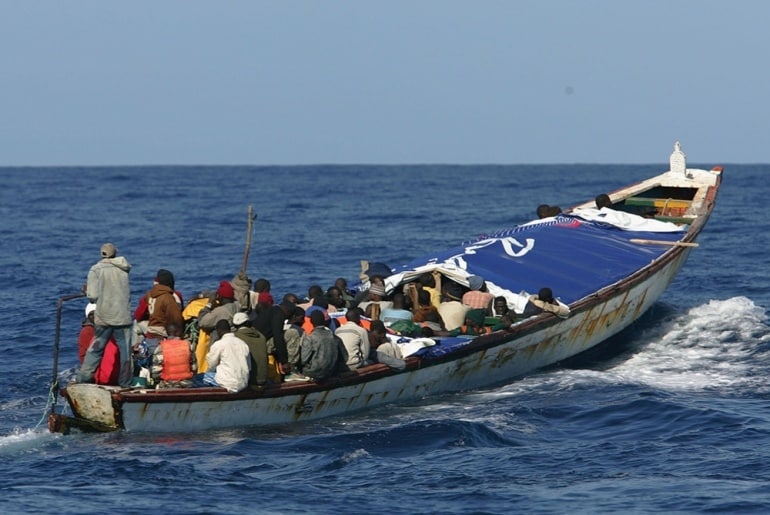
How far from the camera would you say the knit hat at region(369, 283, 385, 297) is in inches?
967

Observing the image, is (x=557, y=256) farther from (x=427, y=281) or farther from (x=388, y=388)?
(x=388, y=388)

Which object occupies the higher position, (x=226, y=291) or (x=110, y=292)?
(x=110, y=292)

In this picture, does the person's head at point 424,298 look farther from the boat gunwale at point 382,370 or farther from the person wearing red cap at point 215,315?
the person wearing red cap at point 215,315

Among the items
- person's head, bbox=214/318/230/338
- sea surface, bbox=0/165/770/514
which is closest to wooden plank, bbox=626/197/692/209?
sea surface, bbox=0/165/770/514

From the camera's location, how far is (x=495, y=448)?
62.9ft

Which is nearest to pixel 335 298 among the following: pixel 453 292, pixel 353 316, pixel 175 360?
pixel 453 292

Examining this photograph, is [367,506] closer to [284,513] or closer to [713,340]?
[284,513]

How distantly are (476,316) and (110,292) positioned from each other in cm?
671

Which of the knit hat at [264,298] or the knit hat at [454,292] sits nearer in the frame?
the knit hat at [264,298]

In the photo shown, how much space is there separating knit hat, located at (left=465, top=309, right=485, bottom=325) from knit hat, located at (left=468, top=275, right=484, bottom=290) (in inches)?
46.9

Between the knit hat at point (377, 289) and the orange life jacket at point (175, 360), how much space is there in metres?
5.47

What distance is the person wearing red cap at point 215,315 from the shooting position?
21337 millimetres

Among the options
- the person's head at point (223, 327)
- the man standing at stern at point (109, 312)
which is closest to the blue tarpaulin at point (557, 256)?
the person's head at point (223, 327)

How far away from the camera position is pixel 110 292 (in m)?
19.8
